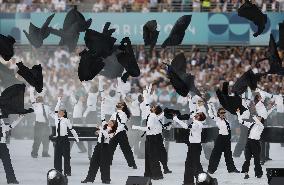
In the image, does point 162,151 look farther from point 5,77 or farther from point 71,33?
point 5,77

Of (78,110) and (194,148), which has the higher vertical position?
(194,148)

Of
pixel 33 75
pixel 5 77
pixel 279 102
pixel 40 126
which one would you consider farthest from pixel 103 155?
pixel 279 102

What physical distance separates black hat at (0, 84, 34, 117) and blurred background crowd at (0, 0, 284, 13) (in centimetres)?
1709

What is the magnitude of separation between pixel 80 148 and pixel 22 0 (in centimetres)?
1285

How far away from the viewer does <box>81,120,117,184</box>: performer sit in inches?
833

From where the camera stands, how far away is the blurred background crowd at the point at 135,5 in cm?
3647

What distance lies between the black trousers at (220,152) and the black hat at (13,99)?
226 inches

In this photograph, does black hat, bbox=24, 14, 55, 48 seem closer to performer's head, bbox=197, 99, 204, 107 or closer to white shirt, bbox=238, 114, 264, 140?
performer's head, bbox=197, 99, 204, 107

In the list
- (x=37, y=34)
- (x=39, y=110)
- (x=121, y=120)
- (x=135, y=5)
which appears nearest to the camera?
(x=37, y=34)

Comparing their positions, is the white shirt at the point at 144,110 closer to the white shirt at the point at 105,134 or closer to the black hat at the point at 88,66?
the white shirt at the point at 105,134

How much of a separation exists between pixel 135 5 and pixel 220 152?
15.3 m

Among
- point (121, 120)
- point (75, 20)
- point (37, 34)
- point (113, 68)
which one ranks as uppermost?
point (75, 20)

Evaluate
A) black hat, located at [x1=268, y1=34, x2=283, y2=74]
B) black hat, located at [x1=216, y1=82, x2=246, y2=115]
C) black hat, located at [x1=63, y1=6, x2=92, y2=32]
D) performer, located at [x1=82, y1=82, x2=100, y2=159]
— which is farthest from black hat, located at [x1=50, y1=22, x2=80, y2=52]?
performer, located at [x1=82, y1=82, x2=100, y2=159]

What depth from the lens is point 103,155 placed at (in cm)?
Answer: 2144
